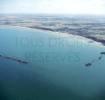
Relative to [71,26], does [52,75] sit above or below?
below

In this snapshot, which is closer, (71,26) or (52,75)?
(52,75)

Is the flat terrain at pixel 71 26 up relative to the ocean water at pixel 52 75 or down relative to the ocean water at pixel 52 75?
up

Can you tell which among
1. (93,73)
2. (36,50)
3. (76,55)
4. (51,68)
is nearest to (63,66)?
(51,68)

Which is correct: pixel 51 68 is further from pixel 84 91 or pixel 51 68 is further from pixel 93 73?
pixel 84 91

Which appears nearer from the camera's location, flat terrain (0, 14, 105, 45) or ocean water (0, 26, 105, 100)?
ocean water (0, 26, 105, 100)

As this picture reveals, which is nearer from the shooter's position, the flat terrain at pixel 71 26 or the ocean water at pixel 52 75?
the ocean water at pixel 52 75

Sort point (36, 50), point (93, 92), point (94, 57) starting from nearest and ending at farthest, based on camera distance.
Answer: point (93, 92), point (94, 57), point (36, 50)

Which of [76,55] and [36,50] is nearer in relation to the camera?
[76,55]

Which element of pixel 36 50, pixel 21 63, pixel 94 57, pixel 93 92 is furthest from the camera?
pixel 36 50
